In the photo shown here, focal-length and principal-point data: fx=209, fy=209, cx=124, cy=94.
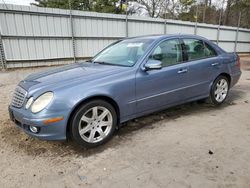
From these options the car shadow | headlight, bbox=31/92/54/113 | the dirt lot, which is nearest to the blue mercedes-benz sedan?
headlight, bbox=31/92/54/113

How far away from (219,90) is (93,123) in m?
3.01

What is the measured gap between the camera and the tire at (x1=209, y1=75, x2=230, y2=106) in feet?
14.4

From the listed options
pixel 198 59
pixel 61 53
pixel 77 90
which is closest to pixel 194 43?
pixel 198 59

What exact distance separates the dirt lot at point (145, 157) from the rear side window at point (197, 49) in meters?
1.22

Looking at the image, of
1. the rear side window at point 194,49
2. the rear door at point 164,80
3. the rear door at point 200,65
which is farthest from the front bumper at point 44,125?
the rear side window at point 194,49

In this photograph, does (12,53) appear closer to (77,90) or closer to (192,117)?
(77,90)

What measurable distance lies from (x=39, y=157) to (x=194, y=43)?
3425 millimetres

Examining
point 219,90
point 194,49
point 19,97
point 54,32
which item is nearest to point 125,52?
point 194,49

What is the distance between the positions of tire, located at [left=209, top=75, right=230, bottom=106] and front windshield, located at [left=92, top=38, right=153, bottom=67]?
179 cm

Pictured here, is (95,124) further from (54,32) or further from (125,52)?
(54,32)

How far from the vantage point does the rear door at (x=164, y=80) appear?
10.8 ft

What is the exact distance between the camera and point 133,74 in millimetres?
3154

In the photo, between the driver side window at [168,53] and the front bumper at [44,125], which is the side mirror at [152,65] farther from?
the front bumper at [44,125]

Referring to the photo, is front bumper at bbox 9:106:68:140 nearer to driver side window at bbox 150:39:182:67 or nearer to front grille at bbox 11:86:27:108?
front grille at bbox 11:86:27:108
